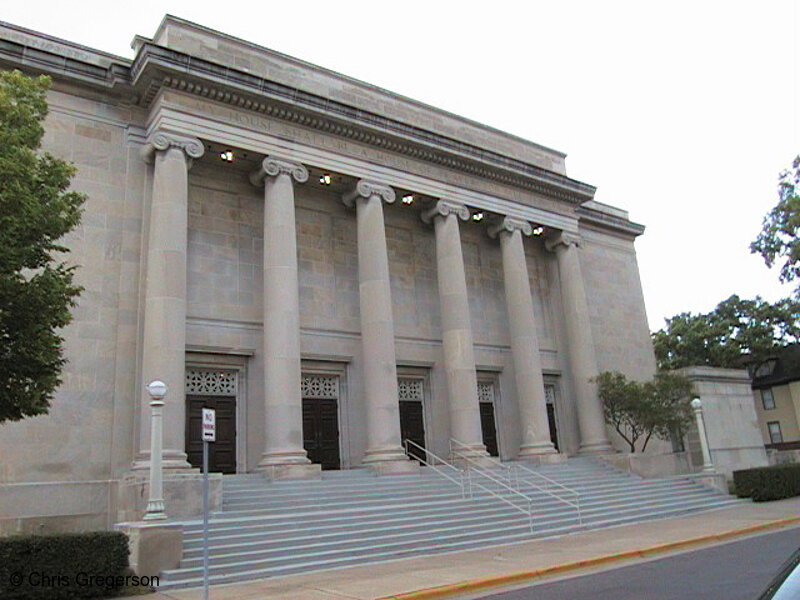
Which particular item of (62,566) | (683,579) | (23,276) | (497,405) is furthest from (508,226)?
(62,566)

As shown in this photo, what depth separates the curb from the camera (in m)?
10.3

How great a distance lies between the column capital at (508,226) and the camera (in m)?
27.5

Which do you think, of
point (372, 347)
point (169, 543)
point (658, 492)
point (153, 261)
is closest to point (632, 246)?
point (658, 492)

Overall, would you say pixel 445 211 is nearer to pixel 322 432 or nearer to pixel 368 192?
pixel 368 192

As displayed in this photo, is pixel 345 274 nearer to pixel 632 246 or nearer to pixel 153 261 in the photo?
pixel 153 261

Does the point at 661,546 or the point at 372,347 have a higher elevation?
the point at 372,347

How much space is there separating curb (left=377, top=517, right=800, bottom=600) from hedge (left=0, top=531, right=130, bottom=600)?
5.15 m

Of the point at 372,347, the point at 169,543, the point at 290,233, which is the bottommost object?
the point at 169,543

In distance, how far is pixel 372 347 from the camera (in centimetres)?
2198

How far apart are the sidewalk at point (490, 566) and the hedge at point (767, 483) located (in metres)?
5.33

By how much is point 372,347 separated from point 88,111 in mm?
11371

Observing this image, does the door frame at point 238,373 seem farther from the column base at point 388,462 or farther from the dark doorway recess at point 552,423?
the dark doorway recess at point 552,423

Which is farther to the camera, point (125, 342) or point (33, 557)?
point (125, 342)

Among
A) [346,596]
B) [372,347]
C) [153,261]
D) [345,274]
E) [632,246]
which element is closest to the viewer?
[346,596]
